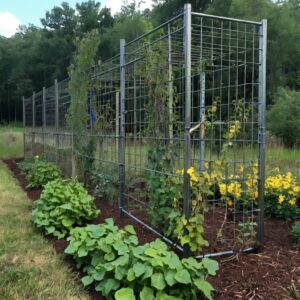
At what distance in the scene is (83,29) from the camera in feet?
118

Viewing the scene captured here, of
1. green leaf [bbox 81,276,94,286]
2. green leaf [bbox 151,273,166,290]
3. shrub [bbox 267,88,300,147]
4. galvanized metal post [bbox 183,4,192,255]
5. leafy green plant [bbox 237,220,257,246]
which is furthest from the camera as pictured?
shrub [bbox 267,88,300,147]

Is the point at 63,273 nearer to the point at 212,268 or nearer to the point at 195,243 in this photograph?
the point at 195,243

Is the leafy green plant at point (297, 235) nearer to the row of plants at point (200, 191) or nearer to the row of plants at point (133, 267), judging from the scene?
the row of plants at point (200, 191)

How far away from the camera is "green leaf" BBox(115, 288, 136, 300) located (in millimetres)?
2546

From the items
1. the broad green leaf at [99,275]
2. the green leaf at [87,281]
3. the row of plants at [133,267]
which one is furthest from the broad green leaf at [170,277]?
the green leaf at [87,281]

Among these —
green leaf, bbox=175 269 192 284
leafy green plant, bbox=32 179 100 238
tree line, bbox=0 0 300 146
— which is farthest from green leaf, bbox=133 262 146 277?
tree line, bbox=0 0 300 146

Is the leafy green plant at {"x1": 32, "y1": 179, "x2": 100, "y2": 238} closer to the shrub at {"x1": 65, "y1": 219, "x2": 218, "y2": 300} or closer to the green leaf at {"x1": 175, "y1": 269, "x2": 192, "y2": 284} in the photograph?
the shrub at {"x1": 65, "y1": 219, "x2": 218, "y2": 300}

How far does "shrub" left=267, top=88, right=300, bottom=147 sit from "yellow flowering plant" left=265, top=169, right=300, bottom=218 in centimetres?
1084

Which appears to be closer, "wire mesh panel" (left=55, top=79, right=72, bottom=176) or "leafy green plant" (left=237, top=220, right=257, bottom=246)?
"leafy green plant" (left=237, top=220, right=257, bottom=246)

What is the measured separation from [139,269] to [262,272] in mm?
1098

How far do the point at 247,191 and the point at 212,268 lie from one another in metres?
1.35

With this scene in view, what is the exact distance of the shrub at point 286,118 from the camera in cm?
1567

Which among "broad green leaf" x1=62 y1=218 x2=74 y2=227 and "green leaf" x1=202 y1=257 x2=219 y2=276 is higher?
"green leaf" x1=202 y1=257 x2=219 y2=276

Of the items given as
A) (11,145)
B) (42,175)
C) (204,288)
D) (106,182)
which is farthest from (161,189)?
(11,145)
